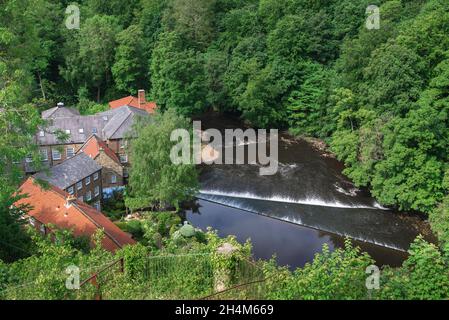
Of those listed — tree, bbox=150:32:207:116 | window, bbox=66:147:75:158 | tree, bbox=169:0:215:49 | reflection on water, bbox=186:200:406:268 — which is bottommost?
reflection on water, bbox=186:200:406:268

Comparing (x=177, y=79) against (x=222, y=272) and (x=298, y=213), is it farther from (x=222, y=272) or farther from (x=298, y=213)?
(x=222, y=272)

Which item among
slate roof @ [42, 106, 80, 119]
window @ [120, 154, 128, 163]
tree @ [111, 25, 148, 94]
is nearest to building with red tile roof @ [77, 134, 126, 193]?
window @ [120, 154, 128, 163]

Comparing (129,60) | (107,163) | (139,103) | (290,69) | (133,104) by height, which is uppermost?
(129,60)

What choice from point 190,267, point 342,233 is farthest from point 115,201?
point 190,267

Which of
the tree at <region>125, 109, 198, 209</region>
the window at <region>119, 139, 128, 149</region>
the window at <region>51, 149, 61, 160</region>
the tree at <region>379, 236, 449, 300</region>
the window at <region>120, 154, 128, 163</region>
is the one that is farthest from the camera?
the window at <region>120, 154, 128, 163</region>

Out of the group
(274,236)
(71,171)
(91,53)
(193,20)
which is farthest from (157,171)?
(193,20)

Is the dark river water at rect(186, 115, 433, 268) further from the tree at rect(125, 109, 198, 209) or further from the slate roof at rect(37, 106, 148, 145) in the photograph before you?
the slate roof at rect(37, 106, 148, 145)

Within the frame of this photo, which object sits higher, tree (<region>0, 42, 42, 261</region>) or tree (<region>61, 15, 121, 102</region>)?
tree (<region>61, 15, 121, 102</region>)
